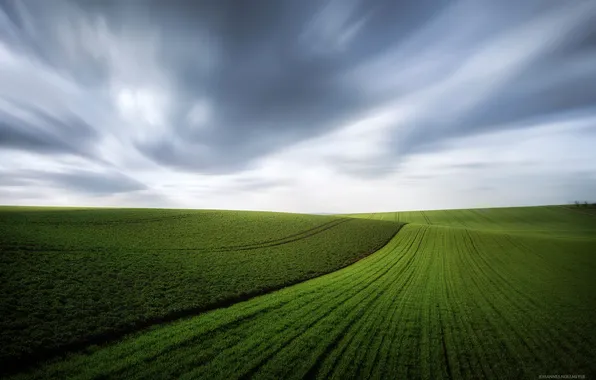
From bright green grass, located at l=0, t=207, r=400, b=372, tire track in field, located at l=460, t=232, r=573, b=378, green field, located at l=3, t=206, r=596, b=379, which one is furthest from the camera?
bright green grass, located at l=0, t=207, r=400, b=372

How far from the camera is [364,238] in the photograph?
4506 centimetres

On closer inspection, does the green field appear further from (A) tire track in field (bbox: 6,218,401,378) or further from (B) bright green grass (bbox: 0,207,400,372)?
(B) bright green grass (bbox: 0,207,400,372)

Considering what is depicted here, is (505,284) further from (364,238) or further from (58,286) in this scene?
(58,286)

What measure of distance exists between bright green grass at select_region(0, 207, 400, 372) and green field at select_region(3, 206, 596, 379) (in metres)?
1.80

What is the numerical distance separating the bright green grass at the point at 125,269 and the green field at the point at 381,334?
1804mm

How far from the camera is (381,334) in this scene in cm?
1334

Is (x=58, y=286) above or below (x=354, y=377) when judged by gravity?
above

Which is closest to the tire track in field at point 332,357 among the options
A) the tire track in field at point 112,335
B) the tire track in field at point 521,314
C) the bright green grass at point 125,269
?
the tire track in field at point 521,314

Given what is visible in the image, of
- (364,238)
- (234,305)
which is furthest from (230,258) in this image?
(364,238)

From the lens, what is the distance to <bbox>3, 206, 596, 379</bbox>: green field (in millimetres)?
10414

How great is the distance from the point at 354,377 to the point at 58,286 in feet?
63.6

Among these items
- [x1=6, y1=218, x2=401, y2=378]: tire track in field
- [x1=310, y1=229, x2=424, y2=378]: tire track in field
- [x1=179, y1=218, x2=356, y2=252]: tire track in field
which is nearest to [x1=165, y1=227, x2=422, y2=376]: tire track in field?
[x1=310, y1=229, x2=424, y2=378]: tire track in field

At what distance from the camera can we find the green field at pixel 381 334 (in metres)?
10.4

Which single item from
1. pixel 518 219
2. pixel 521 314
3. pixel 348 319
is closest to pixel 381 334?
pixel 348 319
